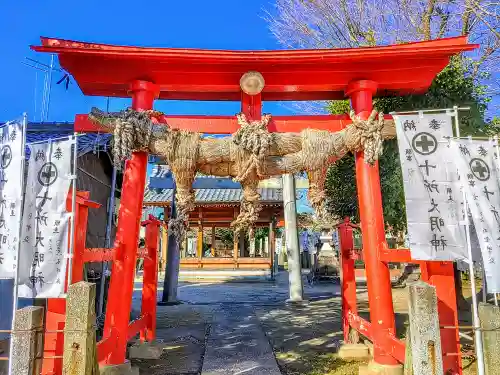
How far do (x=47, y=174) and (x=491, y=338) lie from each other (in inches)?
174

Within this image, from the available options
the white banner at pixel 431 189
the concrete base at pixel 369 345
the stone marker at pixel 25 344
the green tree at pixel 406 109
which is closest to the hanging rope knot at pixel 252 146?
the white banner at pixel 431 189

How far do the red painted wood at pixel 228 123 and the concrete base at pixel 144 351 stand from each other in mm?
3198

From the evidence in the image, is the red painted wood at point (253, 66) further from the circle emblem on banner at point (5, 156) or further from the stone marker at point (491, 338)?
the stone marker at point (491, 338)

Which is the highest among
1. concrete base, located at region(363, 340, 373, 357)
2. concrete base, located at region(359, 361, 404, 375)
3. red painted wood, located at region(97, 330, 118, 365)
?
red painted wood, located at region(97, 330, 118, 365)

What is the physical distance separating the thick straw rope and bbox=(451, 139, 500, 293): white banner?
110cm

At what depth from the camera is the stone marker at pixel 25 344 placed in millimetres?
3123

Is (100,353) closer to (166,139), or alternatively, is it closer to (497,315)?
(166,139)

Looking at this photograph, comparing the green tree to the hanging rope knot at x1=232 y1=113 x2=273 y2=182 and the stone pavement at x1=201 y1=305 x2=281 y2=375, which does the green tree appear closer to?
the hanging rope knot at x1=232 y1=113 x2=273 y2=182

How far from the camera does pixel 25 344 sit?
3.13 m

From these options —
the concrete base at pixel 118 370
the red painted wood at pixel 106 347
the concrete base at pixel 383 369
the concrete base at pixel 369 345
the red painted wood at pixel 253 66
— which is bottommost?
the concrete base at pixel 369 345

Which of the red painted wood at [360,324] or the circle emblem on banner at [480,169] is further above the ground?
the circle emblem on banner at [480,169]

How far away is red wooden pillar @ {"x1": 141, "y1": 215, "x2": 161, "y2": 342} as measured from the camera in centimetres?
592

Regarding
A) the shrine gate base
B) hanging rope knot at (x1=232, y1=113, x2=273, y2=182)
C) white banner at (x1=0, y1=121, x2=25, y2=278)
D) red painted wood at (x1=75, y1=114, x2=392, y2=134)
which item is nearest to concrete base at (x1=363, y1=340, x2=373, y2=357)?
the shrine gate base

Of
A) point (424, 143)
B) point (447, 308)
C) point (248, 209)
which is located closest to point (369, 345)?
point (447, 308)
